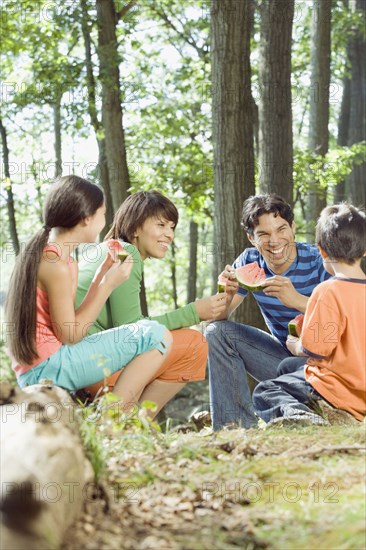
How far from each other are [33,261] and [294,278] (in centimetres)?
219

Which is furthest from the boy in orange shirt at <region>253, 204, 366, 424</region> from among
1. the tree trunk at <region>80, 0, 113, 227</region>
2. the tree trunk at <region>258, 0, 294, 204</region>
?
the tree trunk at <region>80, 0, 113, 227</region>

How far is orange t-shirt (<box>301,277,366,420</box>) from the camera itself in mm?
5094

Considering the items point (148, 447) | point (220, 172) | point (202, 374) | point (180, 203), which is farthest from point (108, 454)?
point (180, 203)

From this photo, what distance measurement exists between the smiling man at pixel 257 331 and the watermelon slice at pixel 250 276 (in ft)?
0.28

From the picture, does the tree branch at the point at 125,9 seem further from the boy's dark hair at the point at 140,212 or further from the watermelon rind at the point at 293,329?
the watermelon rind at the point at 293,329

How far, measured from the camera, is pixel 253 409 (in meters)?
6.29

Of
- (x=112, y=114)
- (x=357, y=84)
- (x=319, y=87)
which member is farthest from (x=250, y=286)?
(x=357, y=84)

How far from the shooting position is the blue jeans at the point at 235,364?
623 centimetres

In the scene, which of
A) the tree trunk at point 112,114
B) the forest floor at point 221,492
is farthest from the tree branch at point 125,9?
the forest floor at point 221,492

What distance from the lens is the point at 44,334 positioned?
514cm

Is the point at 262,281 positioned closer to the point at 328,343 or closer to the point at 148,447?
the point at 328,343

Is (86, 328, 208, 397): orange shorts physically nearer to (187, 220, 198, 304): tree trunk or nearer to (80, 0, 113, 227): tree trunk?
(80, 0, 113, 227): tree trunk

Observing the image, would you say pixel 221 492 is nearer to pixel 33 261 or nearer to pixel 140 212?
pixel 33 261

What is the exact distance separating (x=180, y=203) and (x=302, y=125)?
48.4ft
